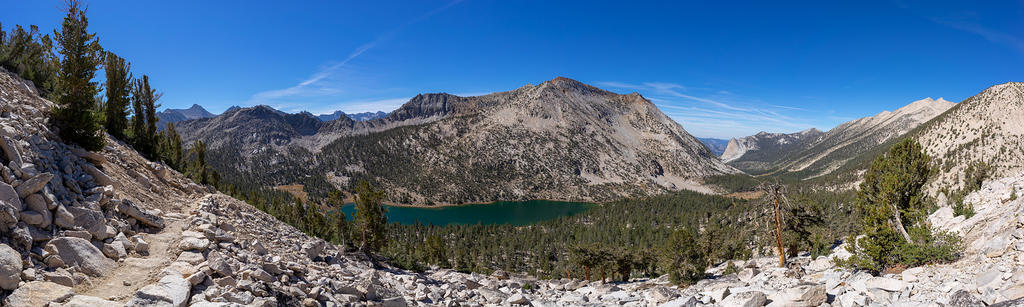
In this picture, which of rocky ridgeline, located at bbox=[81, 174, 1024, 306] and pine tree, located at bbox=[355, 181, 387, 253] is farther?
pine tree, located at bbox=[355, 181, 387, 253]

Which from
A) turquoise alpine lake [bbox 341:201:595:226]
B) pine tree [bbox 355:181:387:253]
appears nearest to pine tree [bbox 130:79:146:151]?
pine tree [bbox 355:181:387:253]

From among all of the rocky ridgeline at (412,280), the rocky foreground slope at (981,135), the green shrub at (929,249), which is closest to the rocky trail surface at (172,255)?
the rocky ridgeline at (412,280)

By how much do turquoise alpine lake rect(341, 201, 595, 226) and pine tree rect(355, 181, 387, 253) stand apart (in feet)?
367

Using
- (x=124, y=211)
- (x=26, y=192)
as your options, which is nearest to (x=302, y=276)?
(x=124, y=211)

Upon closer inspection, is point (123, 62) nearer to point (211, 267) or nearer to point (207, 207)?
point (207, 207)

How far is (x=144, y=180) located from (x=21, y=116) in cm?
413

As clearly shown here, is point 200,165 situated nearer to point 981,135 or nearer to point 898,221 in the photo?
point 898,221

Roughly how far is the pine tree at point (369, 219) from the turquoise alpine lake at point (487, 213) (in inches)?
4401

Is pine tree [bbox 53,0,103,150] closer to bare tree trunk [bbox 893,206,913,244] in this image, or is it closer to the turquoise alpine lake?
bare tree trunk [bbox 893,206,913,244]

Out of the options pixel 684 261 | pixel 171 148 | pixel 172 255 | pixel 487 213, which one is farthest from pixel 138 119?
pixel 487 213

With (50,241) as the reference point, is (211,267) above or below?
below

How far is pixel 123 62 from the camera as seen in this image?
24.4 metres

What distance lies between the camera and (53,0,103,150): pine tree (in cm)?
1428

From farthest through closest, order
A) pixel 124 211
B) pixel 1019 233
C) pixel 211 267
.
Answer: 1. pixel 1019 233
2. pixel 124 211
3. pixel 211 267
